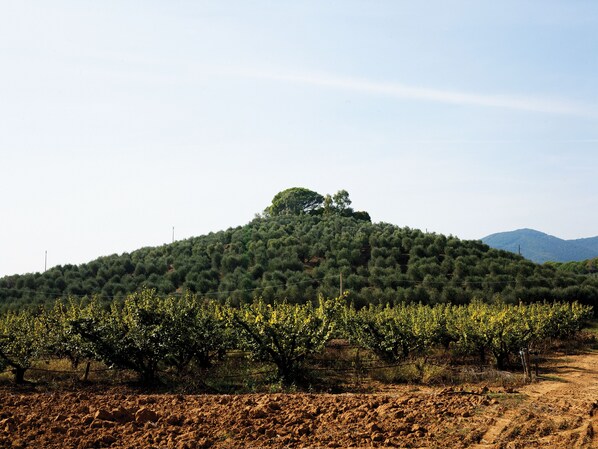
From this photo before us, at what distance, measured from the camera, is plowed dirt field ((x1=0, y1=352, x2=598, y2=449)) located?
9891 mm

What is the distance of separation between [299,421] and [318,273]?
101ft

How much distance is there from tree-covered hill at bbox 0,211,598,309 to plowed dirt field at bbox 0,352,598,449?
2400 cm

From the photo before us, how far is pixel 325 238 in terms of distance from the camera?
4978 centimetres

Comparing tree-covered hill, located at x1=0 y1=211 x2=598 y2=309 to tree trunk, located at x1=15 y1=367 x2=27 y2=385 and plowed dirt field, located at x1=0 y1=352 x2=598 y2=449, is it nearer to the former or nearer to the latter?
tree trunk, located at x1=15 y1=367 x2=27 y2=385

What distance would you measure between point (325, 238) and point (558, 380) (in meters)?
32.4

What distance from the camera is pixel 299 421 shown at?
11133 mm

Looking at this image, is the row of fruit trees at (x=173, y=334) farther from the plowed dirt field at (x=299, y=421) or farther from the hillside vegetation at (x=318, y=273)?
the hillside vegetation at (x=318, y=273)

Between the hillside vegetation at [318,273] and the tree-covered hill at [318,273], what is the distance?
8cm

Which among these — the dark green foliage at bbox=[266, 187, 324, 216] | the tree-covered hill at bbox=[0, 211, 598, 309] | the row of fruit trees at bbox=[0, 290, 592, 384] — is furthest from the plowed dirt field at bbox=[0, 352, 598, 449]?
the dark green foliage at bbox=[266, 187, 324, 216]

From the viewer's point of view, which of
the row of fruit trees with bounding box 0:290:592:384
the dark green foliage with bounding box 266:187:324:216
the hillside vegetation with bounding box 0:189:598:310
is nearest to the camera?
the row of fruit trees with bounding box 0:290:592:384

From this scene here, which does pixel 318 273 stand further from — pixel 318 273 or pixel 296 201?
pixel 296 201

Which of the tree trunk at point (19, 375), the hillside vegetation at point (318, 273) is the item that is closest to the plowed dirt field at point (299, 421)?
the tree trunk at point (19, 375)

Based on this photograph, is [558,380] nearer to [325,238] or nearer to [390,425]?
[390,425]

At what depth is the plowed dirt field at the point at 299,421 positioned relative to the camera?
9.89m
